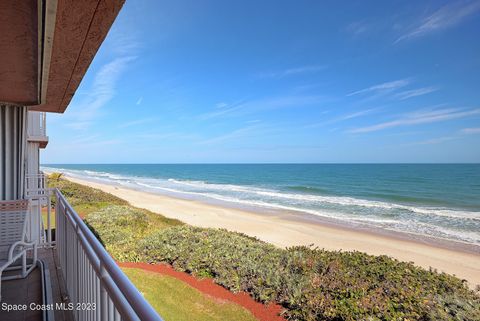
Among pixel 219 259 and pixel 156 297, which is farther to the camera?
pixel 219 259

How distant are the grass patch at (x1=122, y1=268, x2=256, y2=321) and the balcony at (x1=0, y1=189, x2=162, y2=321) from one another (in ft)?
5.33

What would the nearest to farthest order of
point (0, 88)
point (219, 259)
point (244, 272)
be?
point (0, 88)
point (244, 272)
point (219, 259)

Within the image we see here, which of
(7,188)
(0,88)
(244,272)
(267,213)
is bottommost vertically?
(267,213)

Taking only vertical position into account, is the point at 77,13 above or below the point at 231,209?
above

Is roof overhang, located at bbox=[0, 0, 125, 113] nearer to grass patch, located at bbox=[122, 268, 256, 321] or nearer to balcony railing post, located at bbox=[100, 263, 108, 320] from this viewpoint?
balcony railing post, located at bbox=[100, 263, 108, 320]

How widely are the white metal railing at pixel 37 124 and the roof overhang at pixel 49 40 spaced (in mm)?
7993

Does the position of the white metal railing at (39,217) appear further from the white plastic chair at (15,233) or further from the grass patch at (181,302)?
the grass patch at (181,302)

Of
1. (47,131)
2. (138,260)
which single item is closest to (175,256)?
(138,260)

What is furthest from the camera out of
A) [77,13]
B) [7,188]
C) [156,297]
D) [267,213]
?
[267,213]

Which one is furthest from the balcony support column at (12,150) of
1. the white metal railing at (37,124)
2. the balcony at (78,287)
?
the white metal railing at (37,124)

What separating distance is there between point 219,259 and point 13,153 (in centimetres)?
→ 419

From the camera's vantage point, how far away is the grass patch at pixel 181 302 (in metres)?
Answer: 4.47

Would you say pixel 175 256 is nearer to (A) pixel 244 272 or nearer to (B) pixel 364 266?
(A) pixel 244 272

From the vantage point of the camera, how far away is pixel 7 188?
4.32 metres
